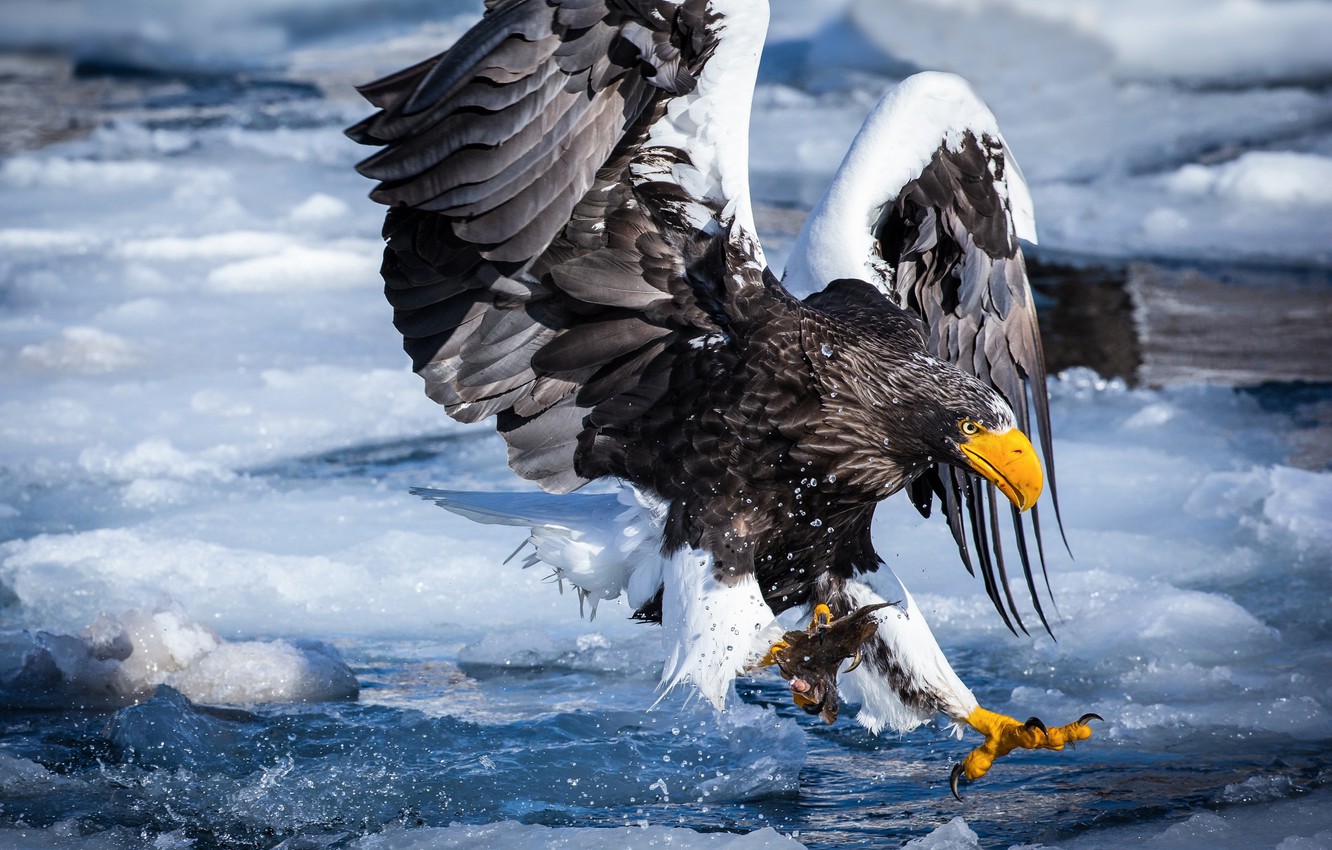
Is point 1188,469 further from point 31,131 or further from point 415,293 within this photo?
point 31,131

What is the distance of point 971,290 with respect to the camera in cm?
375

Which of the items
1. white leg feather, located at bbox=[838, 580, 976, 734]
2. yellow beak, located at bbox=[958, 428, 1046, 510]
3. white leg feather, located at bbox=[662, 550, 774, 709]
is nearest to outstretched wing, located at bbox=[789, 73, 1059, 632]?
white leg feather, located at bbox=[838, 580, 976, 734]

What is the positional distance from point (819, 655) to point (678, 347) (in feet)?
Result: 2.34

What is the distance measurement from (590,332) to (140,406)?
303 cm

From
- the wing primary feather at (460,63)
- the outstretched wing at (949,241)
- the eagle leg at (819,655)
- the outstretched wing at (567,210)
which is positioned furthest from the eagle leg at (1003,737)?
the wing primary feather at (460,63)

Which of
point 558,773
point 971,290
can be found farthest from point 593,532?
point 971,290

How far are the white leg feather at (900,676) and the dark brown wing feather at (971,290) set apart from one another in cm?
41

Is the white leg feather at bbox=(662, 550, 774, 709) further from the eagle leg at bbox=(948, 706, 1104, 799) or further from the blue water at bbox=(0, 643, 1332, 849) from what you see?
the eagle leg at bbox=(948, 706, 1104, 799)

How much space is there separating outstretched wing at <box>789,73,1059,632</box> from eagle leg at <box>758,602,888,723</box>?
82 cm

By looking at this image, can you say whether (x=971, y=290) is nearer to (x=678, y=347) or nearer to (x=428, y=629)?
(x=678, y=347)

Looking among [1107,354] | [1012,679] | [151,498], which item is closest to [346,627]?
[151,498]

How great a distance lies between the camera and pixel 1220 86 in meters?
12.1

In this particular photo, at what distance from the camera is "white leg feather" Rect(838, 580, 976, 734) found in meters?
3.18

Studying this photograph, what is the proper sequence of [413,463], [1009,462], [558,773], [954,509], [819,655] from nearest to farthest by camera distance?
[1009,462] < [819,655] < [558,773] < [954,509] < [413,463]
